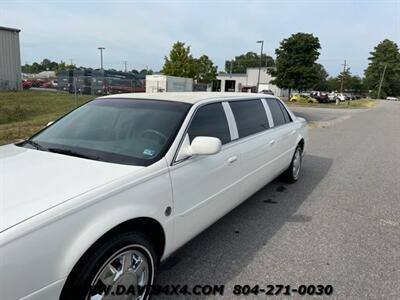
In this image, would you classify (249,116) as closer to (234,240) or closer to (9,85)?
(234,240)

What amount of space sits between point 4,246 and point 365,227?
13.0 feet

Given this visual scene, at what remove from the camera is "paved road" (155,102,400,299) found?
296cm

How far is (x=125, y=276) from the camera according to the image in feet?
7.38

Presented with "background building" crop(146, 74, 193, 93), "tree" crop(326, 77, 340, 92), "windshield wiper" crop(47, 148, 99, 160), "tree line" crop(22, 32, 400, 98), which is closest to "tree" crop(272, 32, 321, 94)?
"tree line" crop(22, 32, 400, 98)

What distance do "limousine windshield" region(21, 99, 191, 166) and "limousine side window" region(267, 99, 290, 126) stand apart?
7.22ft

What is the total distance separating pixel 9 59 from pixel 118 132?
28.2m

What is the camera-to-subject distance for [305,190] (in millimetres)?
5527

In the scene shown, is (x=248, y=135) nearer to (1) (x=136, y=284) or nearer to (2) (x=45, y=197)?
(1) (x=136, y=284)

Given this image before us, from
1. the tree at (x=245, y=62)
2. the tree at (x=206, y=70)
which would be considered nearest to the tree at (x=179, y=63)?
the tree at (x=206, y=70)

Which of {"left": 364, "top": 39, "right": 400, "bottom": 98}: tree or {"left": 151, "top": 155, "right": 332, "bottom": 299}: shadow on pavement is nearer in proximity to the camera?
{"left": 151, "top": 155, "right": 332, "bottom": 299}: shadow on pavement

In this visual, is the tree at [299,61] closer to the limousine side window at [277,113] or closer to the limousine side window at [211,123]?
the limousine side window at [277,113]

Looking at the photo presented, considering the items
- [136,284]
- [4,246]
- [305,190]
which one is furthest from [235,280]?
[305,190]

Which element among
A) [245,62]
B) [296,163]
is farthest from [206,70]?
[245,62]

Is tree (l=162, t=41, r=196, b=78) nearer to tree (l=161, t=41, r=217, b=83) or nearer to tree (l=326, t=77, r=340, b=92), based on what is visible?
tree (l=161, t=41, r=217, b=83)
